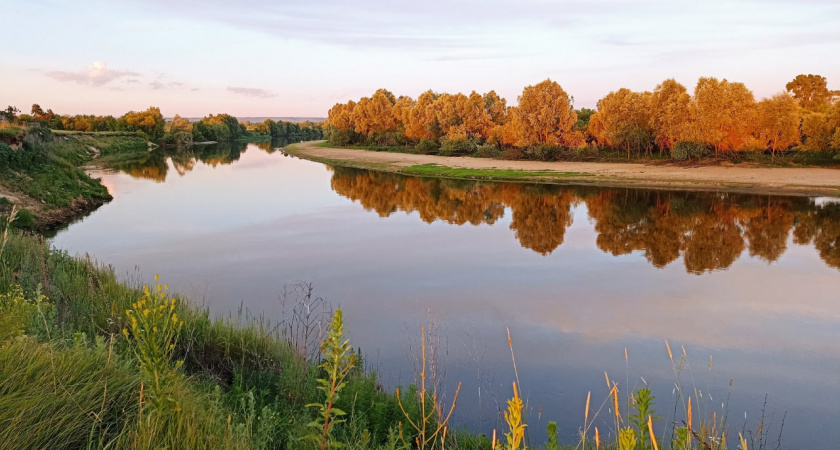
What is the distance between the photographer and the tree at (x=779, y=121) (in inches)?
1645

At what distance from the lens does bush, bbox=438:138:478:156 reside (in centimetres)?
6356

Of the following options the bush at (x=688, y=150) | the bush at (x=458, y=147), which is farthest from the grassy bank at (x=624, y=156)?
the bush at (x=688, y=150)

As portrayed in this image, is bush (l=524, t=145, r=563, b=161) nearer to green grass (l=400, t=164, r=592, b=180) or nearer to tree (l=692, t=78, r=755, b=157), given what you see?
green grass (l=400, t=164, r=592, b=180)

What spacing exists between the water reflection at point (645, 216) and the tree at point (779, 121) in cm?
1590

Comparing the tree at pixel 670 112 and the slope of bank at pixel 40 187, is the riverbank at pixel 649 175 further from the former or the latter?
the slope of bank at pixel 40 187

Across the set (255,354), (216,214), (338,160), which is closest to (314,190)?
(216,214)

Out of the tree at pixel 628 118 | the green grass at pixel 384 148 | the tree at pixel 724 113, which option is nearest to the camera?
the tree at pixel 724 113

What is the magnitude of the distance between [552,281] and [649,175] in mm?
28122

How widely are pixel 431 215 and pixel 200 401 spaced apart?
2243 centimetres

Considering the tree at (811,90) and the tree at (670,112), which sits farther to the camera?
the tree at (811,90)

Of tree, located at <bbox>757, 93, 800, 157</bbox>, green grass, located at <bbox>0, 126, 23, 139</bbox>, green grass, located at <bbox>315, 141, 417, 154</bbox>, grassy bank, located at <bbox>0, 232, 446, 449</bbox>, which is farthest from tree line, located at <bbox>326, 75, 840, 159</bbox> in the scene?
grassy bank, located at <bbox>0, 232, 446, 449</bbox>

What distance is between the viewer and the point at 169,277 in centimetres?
1424

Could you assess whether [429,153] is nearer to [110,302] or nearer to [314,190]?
[314,190]

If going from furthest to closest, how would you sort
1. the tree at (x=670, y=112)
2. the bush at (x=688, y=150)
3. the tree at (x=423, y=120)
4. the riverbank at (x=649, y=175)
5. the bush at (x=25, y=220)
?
the tree at (x=423, y=120), the tree at (x=670, y=112), the bush at (x=688, y=150), the riverbank at (x=649, y=175), the bush at (x=25, y=220)
